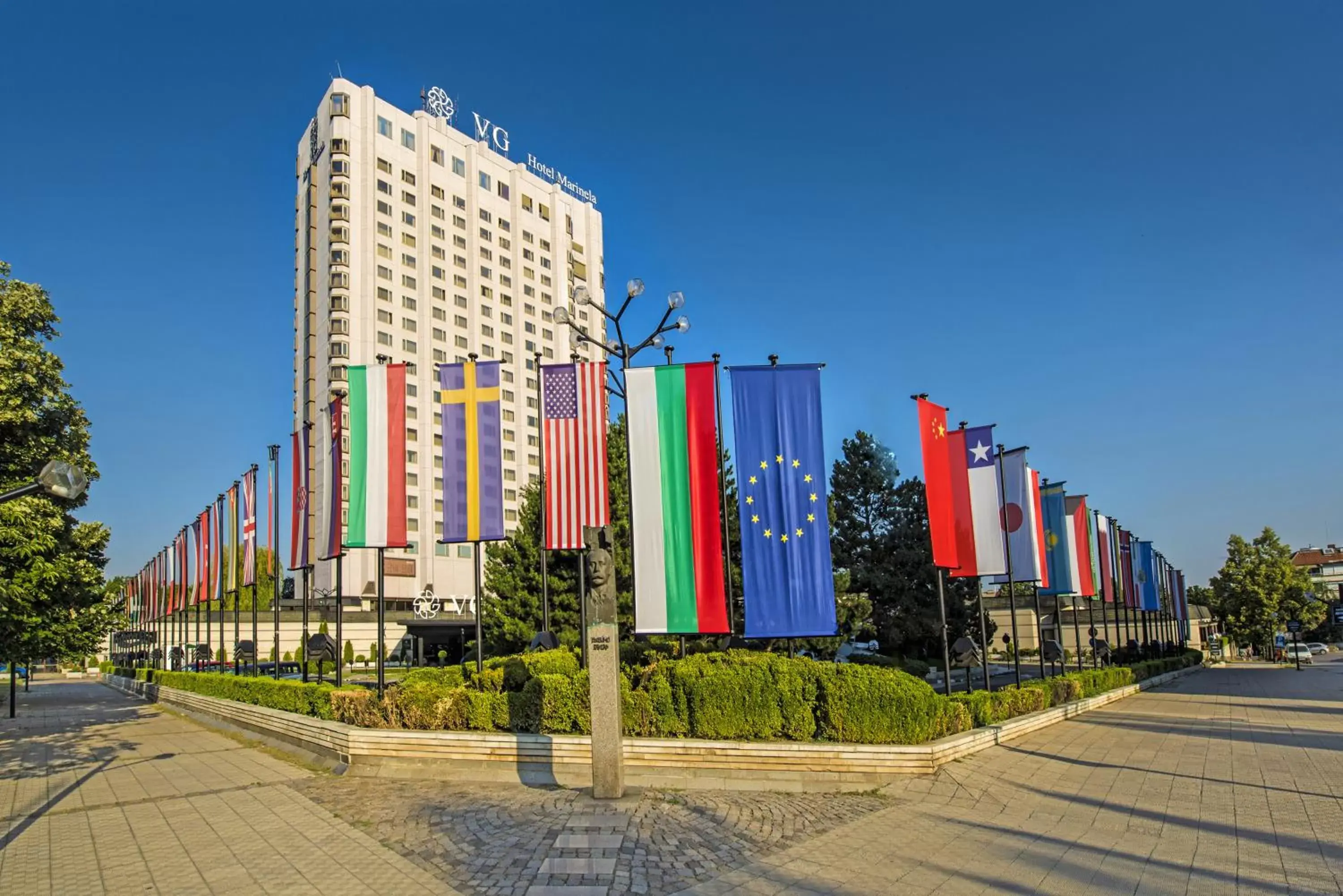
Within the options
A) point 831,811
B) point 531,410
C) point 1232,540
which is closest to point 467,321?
point 531,410

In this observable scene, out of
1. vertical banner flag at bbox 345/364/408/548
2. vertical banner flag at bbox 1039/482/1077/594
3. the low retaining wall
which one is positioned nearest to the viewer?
the low retaining wall

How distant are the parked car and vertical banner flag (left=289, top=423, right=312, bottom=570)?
190ft

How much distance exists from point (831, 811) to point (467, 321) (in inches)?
3064

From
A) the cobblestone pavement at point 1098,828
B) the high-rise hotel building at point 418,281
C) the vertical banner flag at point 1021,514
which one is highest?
the high-rise hotel building at point 418,281

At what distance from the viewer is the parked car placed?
55094mm

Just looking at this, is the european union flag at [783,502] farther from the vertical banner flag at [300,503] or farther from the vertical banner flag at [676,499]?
the vertical banner flag at [300,503]

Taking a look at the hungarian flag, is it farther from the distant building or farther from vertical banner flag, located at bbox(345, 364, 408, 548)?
the distant building

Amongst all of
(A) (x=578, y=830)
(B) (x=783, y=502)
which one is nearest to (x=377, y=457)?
(B) (x=783, y=502)

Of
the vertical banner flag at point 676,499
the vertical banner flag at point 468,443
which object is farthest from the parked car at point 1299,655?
the vertical banner flag at point 468,443

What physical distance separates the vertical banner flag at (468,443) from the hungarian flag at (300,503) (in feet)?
12.8

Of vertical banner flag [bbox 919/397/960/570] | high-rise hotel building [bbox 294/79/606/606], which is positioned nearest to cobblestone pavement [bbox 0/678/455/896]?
vertical banner flag [bbox 919/397/960/570]

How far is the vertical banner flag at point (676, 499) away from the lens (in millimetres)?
14258

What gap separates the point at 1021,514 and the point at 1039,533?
6.13 feet

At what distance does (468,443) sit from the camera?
16688 millimetres
